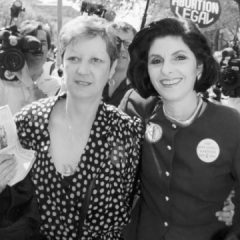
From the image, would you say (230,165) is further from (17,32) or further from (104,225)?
(17,32)

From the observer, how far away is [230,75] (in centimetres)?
351

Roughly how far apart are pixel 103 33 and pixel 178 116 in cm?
59

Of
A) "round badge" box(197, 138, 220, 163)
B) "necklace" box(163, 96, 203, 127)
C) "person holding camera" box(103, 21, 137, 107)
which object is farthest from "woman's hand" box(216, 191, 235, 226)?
"person holding camera" box(103, 21, 137, 107)

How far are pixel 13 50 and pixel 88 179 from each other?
1.46 meters

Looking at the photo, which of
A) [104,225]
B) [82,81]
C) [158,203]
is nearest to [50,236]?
[104,225]

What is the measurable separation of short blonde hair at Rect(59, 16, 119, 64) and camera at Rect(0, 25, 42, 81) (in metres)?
1.00

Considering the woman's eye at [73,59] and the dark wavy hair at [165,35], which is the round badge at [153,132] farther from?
the woman's eye at [73,59]

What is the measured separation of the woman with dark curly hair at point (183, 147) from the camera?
208 centimetres

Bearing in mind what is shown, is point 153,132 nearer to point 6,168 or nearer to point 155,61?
point 155,61

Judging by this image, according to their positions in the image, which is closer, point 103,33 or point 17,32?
point 103,33

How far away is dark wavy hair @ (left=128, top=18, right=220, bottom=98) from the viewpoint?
7.16 ft

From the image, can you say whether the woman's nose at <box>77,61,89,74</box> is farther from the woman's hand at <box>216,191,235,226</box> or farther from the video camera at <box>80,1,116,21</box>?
the video camera at <box>80,1,116,21</box>

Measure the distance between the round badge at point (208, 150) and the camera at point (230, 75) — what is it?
1.49m

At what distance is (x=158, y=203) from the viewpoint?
2180mm
